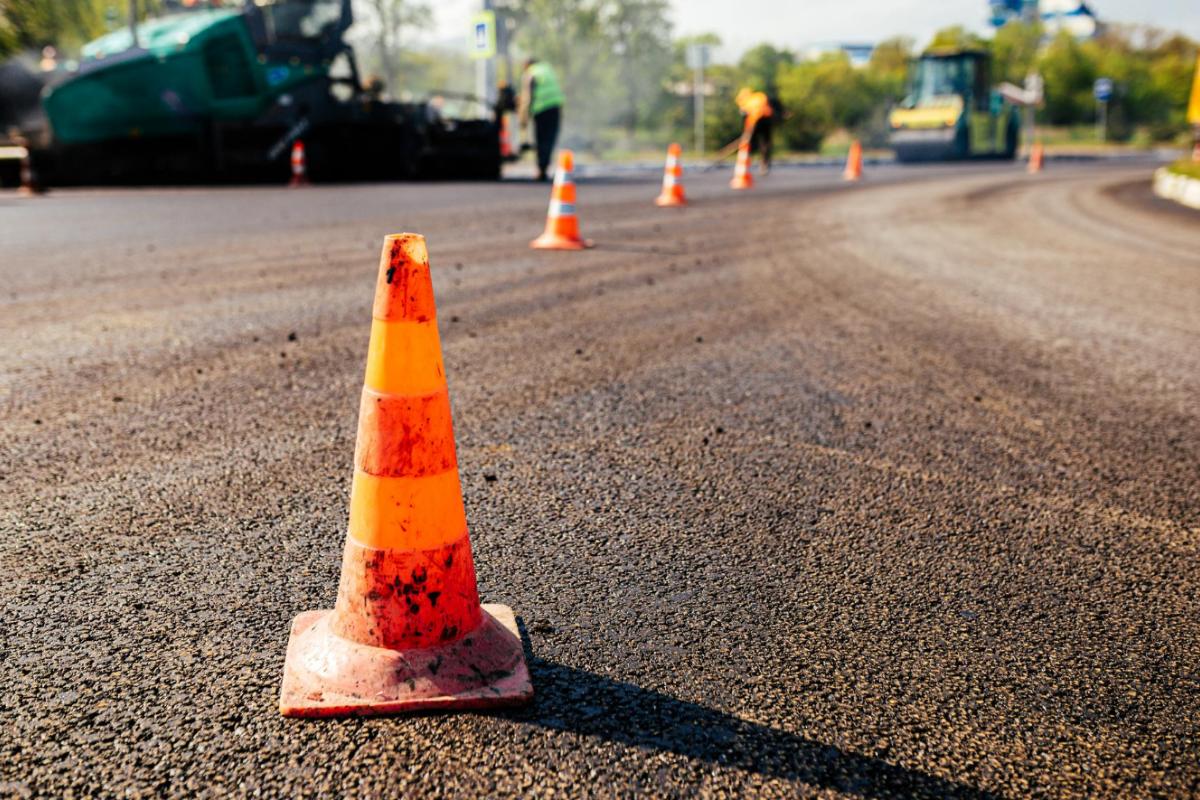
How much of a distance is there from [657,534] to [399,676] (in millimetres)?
1016

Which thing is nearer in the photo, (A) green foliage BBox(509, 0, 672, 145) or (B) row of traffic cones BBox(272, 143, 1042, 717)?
(B) row of traffic cones BBox(272, 143, 1042, 717)

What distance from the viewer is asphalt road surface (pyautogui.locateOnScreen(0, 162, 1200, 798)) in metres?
1.81

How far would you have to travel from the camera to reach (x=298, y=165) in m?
16.8

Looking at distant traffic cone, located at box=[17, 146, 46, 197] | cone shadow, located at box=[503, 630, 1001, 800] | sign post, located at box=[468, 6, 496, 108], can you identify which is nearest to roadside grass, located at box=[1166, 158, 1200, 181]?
sign post, located at box=[468, 6, 496, 108]

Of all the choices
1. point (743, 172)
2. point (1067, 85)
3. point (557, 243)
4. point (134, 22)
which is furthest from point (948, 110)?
point (1067, 85)

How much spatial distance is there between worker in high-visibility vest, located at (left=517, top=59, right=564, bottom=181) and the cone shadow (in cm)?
1628

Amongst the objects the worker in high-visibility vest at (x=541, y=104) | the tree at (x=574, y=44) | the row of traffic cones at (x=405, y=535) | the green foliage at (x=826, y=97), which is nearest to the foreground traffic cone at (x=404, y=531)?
the row of traffic cones at (x=405, y=535)

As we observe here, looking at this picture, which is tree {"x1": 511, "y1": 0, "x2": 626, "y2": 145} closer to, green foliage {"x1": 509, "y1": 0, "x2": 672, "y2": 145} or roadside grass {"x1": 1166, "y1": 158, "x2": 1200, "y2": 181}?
green foliage {"x1": 509, "y1": 0, "x2": 672, "y2": 145}

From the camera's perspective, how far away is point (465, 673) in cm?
199

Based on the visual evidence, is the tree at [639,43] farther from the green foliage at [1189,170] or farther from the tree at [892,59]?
the green foliage at [1189,170]

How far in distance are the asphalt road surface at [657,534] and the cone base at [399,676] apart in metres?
0.05

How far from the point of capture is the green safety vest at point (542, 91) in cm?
1811

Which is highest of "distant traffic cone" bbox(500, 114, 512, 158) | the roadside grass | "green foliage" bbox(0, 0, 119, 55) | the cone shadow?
"green foliage" bbox(0, 0, 119, 55)

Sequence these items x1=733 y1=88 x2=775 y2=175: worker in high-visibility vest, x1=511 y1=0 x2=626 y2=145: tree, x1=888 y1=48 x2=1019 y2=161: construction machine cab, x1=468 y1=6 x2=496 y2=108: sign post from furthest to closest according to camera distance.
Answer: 1. x1=511 y1=0 x2=626 y2=145: tree
2. x1=888 y1=48 x2=1019 y2=161: construction machine cab
3. x1=468 y1=6 x2=496 y2=108: sign post
4. x1=733 y1=88 x2=775 y2=175: worker in high-visibility vest
